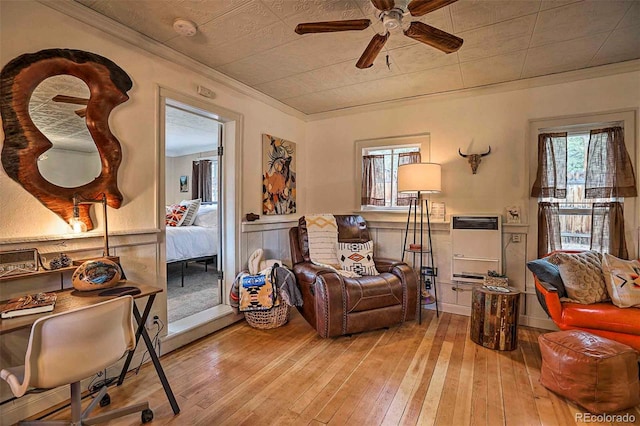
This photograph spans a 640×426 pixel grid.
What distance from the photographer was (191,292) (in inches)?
157

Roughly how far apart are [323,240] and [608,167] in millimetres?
2849

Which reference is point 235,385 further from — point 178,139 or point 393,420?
point 178,139

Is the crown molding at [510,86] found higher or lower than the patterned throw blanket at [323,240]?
higher

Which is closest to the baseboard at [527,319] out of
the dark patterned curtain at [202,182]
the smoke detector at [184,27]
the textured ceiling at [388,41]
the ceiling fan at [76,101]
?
the textured ceiling at [388,41]

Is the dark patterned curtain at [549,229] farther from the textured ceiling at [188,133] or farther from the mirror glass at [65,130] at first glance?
the mirror glass at [65,130]

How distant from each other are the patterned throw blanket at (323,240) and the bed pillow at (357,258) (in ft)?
0.21

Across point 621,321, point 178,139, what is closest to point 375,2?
point 621,321

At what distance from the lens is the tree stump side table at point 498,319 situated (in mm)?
2512

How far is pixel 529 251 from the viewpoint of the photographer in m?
3.10

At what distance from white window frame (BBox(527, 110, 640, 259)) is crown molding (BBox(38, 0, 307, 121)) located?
9.95 ft

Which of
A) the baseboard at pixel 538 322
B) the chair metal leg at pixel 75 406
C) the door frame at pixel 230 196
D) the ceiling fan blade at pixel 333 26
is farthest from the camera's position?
the door frame at pixel 230 196

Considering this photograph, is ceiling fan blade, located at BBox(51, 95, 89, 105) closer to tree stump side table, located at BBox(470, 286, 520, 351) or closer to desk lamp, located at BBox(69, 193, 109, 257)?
desk lamp, located at BBox(69, 193, 109, 257)

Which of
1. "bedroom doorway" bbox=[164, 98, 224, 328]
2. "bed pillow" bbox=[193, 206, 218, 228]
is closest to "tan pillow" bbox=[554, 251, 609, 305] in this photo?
"bedroom doorway" bbox=[164, 98, 224, 328]

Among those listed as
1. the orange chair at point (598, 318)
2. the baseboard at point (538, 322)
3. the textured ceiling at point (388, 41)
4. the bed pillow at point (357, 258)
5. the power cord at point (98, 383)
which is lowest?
the power cord at point (98, 383)
